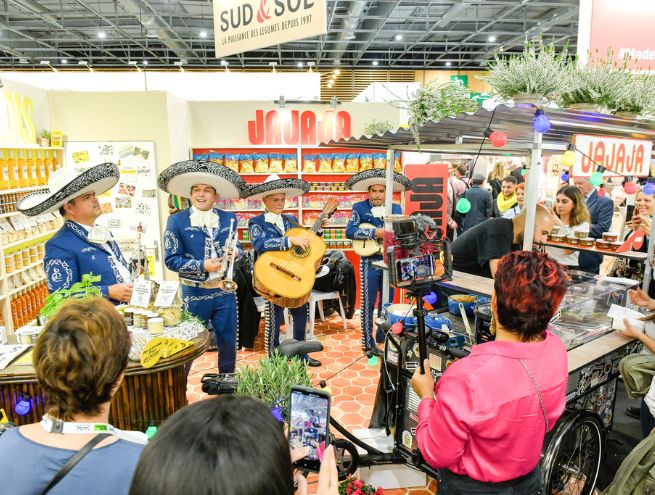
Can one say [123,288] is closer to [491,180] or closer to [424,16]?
[491,180]

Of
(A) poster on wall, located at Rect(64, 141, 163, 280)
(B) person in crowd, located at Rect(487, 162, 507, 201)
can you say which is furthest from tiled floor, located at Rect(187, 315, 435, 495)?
(B) person in crowd, located at Rect(487, 162, 507, 201)

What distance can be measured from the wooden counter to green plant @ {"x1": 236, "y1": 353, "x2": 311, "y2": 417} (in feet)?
2.39

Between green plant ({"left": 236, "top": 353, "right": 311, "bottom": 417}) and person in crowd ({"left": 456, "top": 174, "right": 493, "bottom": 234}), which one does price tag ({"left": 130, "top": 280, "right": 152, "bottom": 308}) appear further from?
person in crowd ({"left": 456, "top": 174, "right": 493, "bottom": 234})

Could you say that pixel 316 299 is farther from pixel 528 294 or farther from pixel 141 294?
pixel 528 294

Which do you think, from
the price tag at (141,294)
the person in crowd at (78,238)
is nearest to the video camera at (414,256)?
the price tag at (141,294)

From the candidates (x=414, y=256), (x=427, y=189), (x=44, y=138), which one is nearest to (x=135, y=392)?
(x=414, y=256)

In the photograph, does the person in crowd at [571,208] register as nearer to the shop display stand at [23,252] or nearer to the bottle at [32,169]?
the shop display stand at [23,252]

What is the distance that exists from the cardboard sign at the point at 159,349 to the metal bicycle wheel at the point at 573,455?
6.24 feet

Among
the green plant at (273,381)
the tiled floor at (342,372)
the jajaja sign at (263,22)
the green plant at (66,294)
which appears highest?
the jajaja sign at (263,22)

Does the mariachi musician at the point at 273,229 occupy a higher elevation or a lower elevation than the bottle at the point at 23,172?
lower

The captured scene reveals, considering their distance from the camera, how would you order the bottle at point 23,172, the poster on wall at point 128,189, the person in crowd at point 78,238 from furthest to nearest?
the poster on wall at point 128,189 < the bottle at point 23,172 < the person in crowd at point 78,238

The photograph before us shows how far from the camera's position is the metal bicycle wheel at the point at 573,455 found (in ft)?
7.50

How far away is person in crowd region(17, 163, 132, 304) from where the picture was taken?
2752 millimetres

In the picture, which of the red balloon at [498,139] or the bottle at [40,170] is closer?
the red balloon at [498,139]
